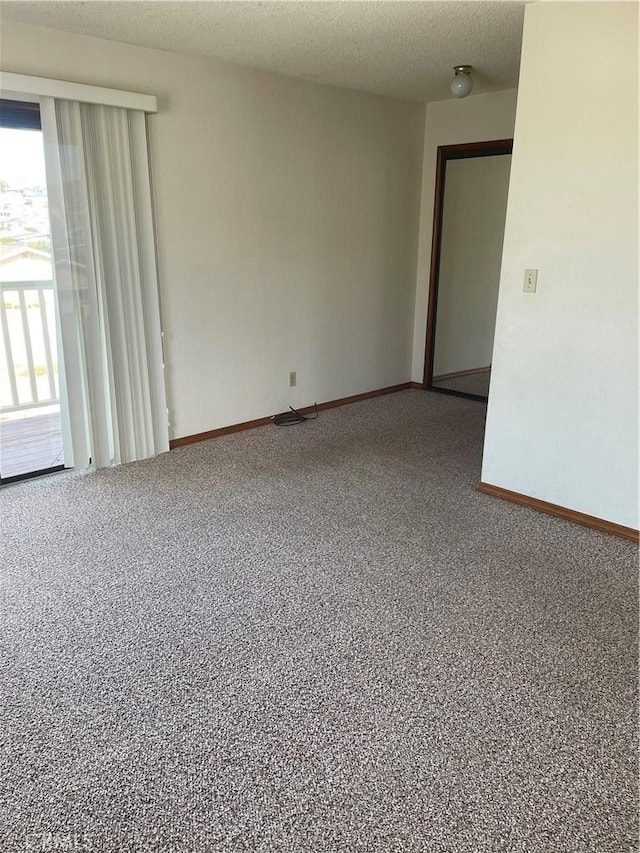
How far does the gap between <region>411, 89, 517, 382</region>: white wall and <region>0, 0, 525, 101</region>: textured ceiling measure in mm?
615

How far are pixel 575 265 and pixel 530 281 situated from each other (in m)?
0.22

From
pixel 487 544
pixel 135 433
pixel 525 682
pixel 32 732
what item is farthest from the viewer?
pixel 135 433

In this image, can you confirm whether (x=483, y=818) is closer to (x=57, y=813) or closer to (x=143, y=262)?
(x=57, y=813)

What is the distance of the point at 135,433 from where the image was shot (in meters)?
3.75

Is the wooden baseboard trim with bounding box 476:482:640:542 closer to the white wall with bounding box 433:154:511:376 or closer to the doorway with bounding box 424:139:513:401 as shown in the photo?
the doorway with bounding box 424:139:513:401

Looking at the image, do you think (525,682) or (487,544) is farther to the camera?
(487,544)

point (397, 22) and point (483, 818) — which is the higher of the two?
point (397, 22)

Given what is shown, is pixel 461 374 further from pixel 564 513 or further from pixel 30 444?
pixel 30 444

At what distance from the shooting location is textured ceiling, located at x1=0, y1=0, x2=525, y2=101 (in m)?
2.73

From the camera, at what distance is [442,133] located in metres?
4.96

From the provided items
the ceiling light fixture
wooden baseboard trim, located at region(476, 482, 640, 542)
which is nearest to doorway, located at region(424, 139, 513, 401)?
the ceiling light fixture

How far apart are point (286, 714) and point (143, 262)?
8.79ft

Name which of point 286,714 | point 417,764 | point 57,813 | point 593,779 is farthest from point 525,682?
point 57,813

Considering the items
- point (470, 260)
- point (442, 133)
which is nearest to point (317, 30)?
point (442, 133)
